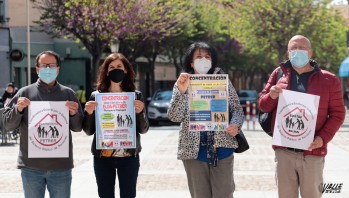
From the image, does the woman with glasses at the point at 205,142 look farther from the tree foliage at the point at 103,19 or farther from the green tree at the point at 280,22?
the green tree at the point at 280,22

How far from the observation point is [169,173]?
47.0 ft

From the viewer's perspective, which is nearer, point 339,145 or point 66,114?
point 66,114

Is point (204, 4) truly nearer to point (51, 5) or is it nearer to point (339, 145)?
point (51, 5)

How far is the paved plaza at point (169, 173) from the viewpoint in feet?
39.0

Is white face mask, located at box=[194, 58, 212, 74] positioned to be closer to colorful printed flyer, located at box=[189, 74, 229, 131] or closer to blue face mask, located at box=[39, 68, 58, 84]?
colorful printed flyer, located at box=[189, 74, 229, 131]

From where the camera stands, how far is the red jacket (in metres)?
7.10

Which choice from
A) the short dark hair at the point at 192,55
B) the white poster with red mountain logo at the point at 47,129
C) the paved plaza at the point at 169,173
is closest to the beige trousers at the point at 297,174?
the short dark hair at the point at 192,55

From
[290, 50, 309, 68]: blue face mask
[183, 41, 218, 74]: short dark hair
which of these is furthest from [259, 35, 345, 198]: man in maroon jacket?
[183, 41, 218, 74]: short dark hair

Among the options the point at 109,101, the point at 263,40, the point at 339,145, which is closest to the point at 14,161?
the point at 339,145

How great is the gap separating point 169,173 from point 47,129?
7382mm

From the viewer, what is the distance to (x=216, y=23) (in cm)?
5684

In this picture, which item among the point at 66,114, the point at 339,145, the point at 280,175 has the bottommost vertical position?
the point at 339,145

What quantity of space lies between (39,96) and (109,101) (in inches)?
24.1

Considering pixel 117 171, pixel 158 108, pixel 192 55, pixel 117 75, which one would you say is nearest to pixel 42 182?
pixel 117 171
